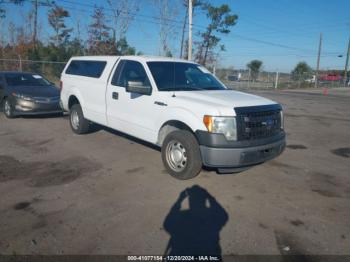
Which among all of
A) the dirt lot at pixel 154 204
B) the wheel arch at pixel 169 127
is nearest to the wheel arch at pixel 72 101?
the dirt lot at pixel 154 204

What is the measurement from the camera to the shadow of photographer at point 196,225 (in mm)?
3275

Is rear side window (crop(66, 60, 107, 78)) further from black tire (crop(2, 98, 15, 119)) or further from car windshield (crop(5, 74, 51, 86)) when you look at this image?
car windshield (crop(5, 74, 51, 86))

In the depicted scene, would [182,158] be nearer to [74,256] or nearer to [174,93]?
[174,93]

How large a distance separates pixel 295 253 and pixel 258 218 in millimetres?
751

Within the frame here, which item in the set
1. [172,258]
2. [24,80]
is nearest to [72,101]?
[24,80]

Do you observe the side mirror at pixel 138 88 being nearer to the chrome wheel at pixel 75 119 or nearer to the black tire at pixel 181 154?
the black tire at pixel 181 154

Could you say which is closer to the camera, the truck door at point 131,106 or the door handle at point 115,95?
the truck door at point 131,106

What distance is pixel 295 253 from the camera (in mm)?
3264

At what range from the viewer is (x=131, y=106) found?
6051mm

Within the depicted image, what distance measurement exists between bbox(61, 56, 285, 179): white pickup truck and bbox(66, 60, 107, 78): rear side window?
0.04 meters

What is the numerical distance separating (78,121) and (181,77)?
3164 mm

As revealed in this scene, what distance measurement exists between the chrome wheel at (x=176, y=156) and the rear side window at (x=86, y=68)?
2.82 m

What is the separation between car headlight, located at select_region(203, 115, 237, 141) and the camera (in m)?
4.63

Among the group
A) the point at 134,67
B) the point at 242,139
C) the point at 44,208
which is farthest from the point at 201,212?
the point at 134,67
